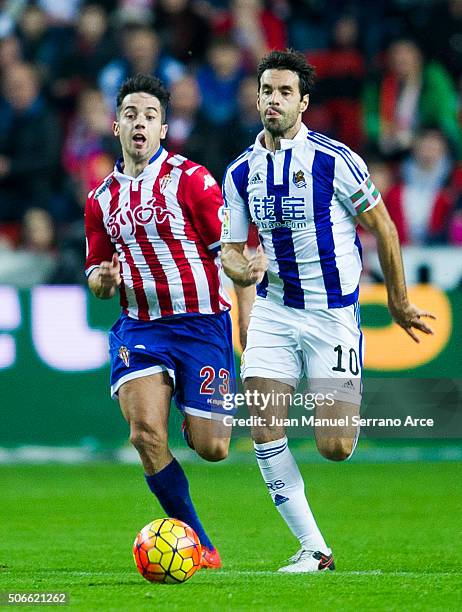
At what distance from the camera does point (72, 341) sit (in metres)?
11.4

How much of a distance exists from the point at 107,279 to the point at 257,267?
0.84 m

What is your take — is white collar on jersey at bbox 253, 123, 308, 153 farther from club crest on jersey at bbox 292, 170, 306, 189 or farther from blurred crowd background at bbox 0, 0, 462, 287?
blurred crowd background at bbox 0, 0, 462, 287

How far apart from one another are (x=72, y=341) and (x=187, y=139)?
2621 millimetres

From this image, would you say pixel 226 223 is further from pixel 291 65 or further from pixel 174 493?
pixel 174 493

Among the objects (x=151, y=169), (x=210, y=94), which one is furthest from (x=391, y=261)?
(x=210, y=94)

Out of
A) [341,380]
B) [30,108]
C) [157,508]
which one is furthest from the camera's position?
[30,108]

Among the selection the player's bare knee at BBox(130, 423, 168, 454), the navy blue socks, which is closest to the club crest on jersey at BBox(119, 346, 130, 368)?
the player's bare knee at BBox(130, 423, 168, 454)

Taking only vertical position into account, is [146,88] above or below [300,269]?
above

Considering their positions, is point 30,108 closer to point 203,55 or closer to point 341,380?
point 203,55

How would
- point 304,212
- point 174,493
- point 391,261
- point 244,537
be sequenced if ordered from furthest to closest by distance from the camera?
point 244,537 < point 174,493 < point 304,212 < point 391,261

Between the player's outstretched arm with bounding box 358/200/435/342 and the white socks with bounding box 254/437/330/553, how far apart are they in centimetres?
86

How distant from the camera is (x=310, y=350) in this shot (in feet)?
21.8

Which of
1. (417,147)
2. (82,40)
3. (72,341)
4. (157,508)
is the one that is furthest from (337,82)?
(157,508)

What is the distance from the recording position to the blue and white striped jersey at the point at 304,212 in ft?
21.5
